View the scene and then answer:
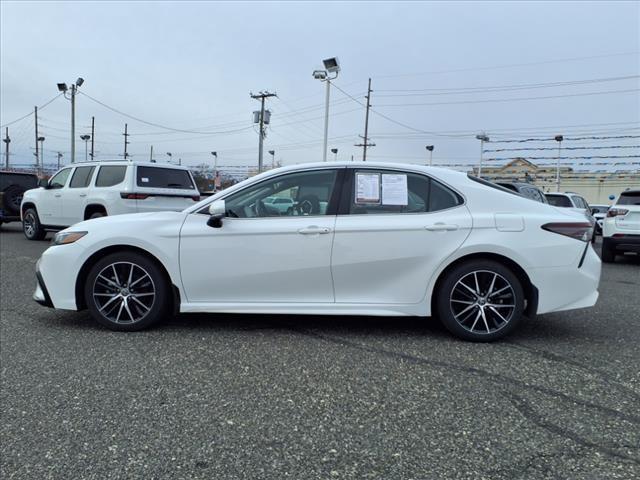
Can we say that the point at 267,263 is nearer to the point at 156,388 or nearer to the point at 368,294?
the point at 368,294

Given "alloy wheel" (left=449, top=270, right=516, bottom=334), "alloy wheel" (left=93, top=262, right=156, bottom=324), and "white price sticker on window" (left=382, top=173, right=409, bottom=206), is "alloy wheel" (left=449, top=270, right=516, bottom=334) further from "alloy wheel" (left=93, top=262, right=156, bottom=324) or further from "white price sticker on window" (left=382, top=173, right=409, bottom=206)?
"alloy wheel" (left=93, top=262, right=156, bottom=324)

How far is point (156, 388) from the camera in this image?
3.36 m

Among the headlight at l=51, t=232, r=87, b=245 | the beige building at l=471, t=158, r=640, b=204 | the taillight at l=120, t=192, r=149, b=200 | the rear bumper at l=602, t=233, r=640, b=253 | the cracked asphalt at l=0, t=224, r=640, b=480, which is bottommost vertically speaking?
the cracked asphalt at l=0, t=224, r=640, b=480

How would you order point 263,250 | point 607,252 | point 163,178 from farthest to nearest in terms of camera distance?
point 607,252 → point 163,178 → point 263,250

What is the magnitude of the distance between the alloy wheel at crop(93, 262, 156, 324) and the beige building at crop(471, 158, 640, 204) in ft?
172

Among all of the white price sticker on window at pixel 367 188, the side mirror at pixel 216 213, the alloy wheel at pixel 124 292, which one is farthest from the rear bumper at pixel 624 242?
the alloy wheel at pixel 124 292

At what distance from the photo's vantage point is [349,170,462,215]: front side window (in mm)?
4500

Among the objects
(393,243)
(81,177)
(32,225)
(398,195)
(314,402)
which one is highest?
(81,177)

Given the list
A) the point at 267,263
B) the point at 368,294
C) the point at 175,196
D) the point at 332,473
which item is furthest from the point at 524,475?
the point at 175,196

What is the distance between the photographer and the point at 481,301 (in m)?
4.36

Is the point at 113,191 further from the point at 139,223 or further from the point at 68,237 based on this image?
the point at 139,223

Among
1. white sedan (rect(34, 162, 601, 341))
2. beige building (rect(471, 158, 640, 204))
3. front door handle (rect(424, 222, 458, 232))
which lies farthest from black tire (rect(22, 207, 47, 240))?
beige building (rect(471, 158, 640, 204))

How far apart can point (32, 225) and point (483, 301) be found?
11990mm

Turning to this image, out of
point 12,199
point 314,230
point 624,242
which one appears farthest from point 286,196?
point 12,199
